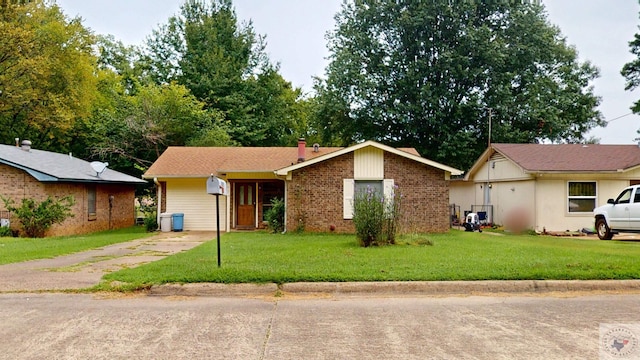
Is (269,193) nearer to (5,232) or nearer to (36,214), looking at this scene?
(36,214)

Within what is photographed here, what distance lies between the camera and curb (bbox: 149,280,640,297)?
7.54 m

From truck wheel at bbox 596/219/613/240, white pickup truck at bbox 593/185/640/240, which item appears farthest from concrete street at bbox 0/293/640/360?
truck wheel at bbox 596/219/613/240

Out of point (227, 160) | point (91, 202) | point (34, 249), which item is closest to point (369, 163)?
point (227, 160)

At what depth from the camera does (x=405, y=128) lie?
33406 mm

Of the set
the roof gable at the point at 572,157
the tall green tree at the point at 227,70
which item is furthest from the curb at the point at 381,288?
the tall green tree at the point at 227,70

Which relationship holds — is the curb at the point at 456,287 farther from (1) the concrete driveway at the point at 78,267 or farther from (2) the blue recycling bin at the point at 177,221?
(2) the blue recycling bin at the point at 177,221

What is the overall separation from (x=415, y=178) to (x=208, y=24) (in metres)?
27.3

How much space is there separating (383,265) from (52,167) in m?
16.9

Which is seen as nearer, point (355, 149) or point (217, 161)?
point (355, 149)

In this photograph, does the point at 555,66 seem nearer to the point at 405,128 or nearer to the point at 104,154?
the point at 405,128

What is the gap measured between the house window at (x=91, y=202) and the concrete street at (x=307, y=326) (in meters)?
15.1

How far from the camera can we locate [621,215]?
1534 cm

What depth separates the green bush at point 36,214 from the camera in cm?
1745

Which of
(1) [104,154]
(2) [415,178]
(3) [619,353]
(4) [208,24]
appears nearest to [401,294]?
(3) [619,353]
